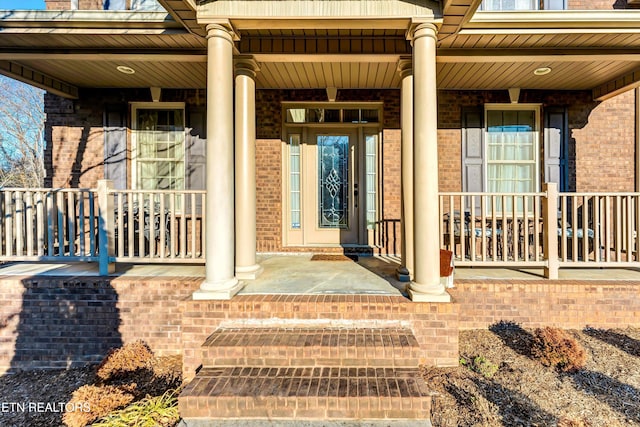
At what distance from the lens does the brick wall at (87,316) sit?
11.4ft

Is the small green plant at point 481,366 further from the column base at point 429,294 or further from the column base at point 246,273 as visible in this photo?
the column base at point 246,273

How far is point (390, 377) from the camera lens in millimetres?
2449

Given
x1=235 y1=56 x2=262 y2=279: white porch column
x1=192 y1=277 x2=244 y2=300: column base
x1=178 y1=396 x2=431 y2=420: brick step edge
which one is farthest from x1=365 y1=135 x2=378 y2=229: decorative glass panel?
x1=178 y1=396 x2=431 y2=420: brick step edge

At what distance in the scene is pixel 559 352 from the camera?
2898 millimetres

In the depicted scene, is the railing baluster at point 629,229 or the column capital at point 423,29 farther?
the railing baluster at point 629,229

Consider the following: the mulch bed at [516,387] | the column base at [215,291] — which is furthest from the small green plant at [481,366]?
the column base at [215,291]

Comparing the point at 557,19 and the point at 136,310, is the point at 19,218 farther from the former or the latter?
the point at 557,19

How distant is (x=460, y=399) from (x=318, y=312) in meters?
1.24

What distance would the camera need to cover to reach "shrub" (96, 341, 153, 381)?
3.01 m

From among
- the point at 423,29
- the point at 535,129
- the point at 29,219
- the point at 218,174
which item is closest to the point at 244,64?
the point at 218,174

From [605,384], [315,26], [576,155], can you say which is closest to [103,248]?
[315,26]

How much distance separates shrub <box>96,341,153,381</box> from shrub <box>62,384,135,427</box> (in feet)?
1.79

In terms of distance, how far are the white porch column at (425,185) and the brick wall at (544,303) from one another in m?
0.71

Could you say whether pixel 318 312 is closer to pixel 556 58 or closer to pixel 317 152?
pixel 317 152
